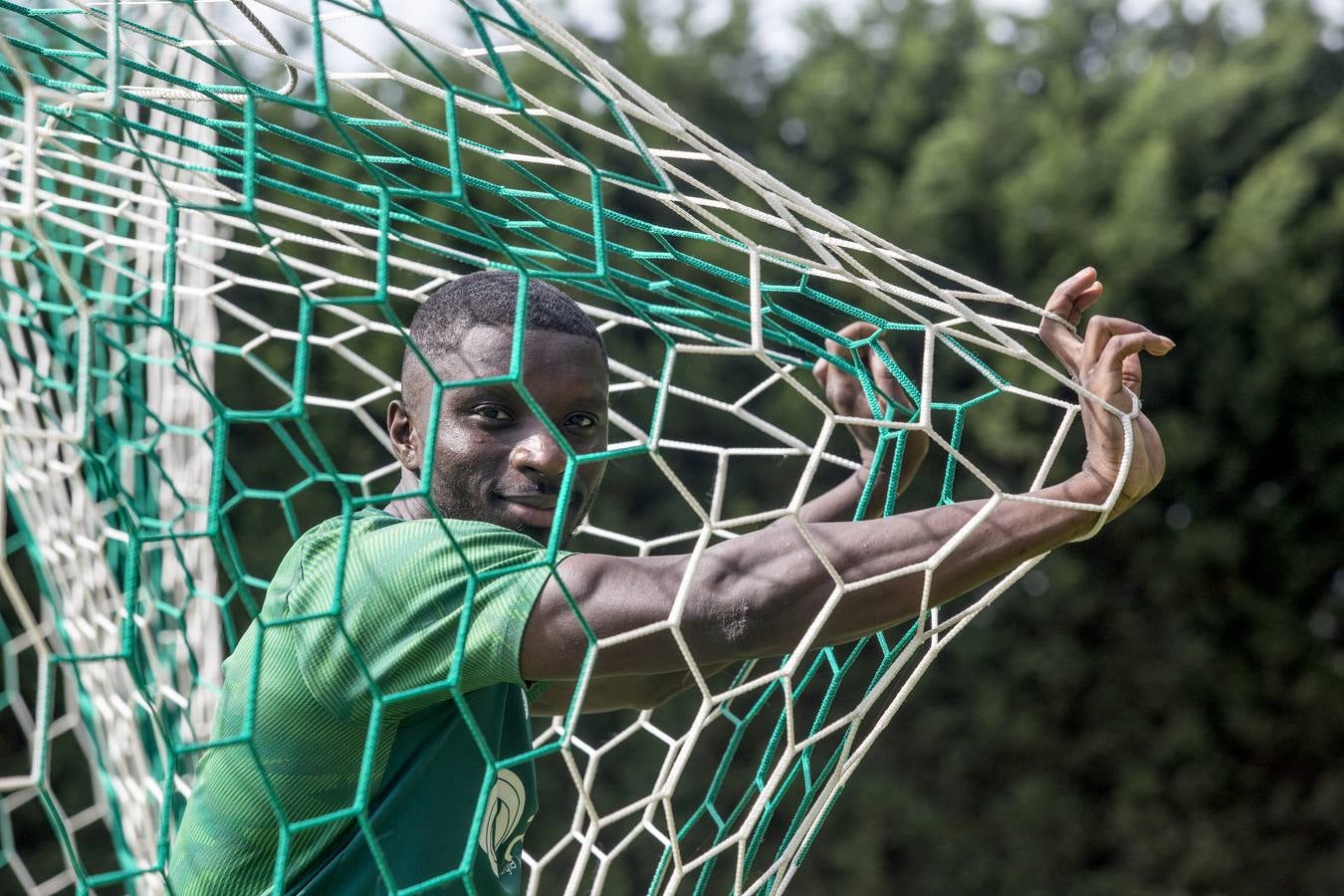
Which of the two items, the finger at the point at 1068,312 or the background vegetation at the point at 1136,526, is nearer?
the finger at the point at 1068,312

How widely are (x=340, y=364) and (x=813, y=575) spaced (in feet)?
9.36

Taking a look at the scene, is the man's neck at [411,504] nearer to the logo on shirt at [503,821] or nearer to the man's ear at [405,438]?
the man's ear at [405,438]

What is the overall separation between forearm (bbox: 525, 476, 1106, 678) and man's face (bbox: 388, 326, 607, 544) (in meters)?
0.15

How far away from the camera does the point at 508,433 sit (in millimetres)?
1360

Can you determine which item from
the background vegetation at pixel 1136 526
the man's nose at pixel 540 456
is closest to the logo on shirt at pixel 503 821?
the man's nose at pixel 540 456

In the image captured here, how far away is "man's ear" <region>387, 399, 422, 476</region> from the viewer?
1.49 meters

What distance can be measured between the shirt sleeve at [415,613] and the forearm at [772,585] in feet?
0.11

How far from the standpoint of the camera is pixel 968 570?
4.11 ft

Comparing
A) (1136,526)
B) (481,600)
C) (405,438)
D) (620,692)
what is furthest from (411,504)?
(1136,526)

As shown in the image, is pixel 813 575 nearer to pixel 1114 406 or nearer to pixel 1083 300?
pixel 1114 406

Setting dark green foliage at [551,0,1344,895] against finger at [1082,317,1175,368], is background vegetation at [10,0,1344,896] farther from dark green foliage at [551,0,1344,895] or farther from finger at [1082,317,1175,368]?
finger at [1082,317,1175,368]

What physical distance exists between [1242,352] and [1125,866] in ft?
5.18

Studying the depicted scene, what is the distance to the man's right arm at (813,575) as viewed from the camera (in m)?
1.19

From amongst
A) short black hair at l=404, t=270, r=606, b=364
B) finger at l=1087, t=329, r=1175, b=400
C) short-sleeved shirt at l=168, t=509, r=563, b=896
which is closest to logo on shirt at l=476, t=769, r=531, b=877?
short-sleeved shirt at l=168, t=509, r=563, b=896
